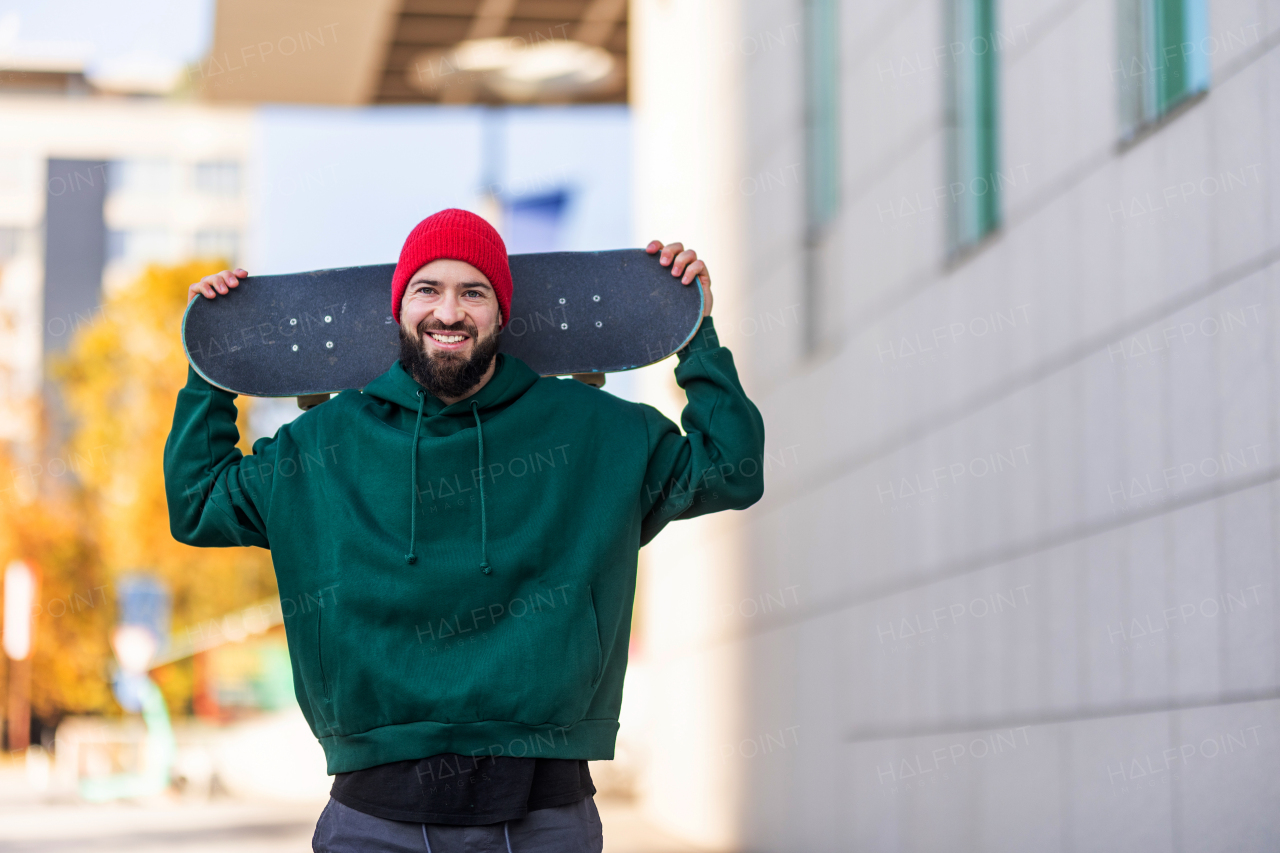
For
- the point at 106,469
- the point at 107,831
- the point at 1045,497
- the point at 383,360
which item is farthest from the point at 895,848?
the point at 106,469

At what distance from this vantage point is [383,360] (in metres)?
3.68

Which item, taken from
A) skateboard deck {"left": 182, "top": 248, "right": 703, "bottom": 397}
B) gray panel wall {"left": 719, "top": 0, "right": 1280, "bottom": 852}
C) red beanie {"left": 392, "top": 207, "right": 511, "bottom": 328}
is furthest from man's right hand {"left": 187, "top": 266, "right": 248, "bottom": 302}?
gray panel wall {"left": 719, "top": 0, "right": 1280, "bottom": 852}

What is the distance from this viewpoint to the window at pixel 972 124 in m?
6.87

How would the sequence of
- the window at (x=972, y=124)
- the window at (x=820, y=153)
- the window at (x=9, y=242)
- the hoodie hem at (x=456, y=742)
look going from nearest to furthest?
the hoodie hem at (x=456, y=742), the window at (x=972, y=124), the window at (x=820, y=153), the window at (x=9, y=242)

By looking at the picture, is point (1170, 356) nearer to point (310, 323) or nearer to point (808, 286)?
point (310, 323)

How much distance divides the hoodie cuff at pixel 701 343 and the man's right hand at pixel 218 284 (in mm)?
1039

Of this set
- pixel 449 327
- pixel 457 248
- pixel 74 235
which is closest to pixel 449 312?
pixel 449 327

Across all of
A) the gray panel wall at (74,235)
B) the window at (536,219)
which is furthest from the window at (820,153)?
the gray panel wall at (74,235)

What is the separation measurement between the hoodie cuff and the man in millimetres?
21

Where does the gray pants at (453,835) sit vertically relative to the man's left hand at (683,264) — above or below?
below

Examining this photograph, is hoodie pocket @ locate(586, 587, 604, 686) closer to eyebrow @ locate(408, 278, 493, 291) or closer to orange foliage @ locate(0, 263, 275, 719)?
eyebrow @ locate(408, 278, 493, 291)

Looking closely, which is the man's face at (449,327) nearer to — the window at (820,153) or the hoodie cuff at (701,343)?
Result: the hoodie cuff at (701,343)

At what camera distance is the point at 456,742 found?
9.43 feet

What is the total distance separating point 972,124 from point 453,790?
5.07 meters
